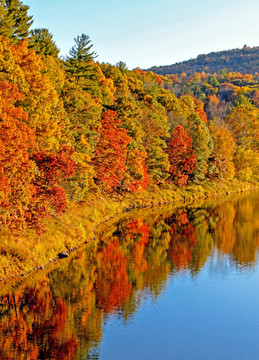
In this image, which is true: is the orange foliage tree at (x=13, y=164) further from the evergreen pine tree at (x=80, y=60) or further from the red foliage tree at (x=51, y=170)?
the evergreen pine tree at (x=80, y=60)

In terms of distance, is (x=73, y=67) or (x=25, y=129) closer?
(x=25, y=129)

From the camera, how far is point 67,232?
138 feet

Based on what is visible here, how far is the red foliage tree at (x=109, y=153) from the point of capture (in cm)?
5662

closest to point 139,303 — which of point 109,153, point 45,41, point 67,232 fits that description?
point 67,232

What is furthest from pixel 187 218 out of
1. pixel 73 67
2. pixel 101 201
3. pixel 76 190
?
pixel 73 67

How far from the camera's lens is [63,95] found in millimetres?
51531

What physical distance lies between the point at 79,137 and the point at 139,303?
25853 mm

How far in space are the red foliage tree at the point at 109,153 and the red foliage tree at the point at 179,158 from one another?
2273 cm

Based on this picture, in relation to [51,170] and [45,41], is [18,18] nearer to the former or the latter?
[45,41]

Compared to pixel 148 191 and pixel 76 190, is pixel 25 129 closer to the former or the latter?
pixel 76 190

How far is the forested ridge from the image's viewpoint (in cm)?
3347

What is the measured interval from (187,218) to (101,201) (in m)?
12.2

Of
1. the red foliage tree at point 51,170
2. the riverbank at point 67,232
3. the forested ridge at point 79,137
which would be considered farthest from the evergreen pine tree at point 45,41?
the red foliage tree at point 51,170

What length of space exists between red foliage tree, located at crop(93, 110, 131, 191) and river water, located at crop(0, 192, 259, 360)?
10682mm
